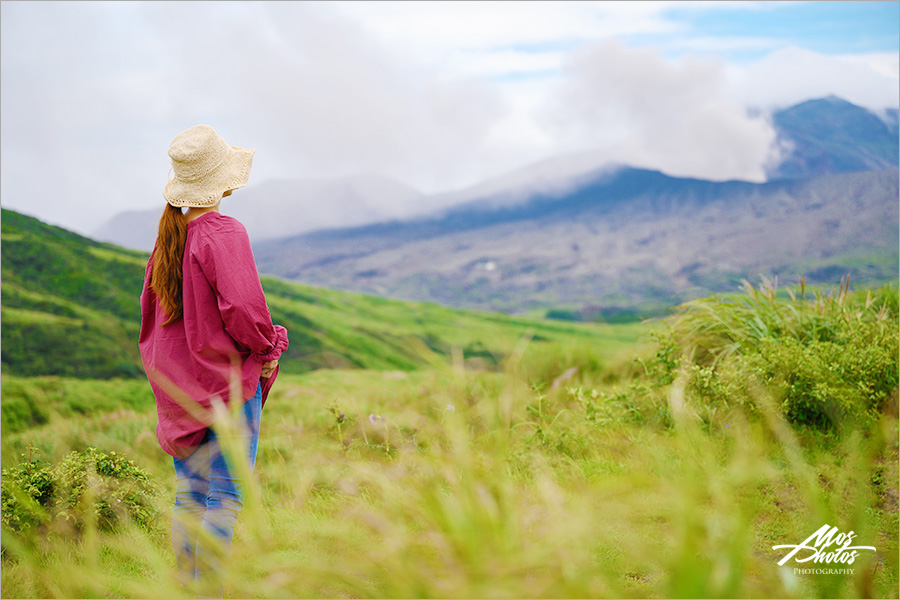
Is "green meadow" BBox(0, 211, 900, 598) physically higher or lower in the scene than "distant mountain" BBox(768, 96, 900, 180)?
lower

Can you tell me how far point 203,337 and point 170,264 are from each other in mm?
302

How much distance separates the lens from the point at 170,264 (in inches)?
83.7

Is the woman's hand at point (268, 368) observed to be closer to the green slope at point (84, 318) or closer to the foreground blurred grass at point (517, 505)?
the foreground blurred grass at point (517, 505)

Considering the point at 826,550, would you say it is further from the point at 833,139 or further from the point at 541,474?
the point at 833,139

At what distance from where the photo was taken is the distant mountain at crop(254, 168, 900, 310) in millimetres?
61188

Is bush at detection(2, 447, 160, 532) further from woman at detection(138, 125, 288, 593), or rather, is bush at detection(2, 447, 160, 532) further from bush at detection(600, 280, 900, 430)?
bush at detection(600, 280, 900, 430)

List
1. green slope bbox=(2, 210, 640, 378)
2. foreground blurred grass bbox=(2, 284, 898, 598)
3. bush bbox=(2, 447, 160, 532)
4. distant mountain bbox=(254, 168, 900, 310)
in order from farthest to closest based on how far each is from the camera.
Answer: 1. distant mountain bbox=(254, 168, 900, 310)
2. green slope bbox=(2, 210, 640, 378)
3. bush bbox=(2, 447, 160, 532)
4. foreground blurred grass bbox=(2, 284, 898, 598)

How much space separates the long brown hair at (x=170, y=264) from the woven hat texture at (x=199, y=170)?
0.28 feet

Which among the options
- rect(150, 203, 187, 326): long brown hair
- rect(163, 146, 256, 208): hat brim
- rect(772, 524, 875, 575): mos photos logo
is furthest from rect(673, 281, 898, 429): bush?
rect(150, 203, 187, 326): long brown hair

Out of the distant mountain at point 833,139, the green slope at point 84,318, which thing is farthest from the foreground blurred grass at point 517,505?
the distant mountain at point 833,139

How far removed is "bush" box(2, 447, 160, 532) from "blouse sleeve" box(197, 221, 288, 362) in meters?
1.41

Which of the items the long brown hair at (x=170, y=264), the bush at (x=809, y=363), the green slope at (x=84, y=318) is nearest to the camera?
the long brown hair at (x=170, y=264)

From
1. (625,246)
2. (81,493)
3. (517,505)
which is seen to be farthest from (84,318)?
(625,246)

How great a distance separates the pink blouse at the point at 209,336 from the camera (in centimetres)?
203
